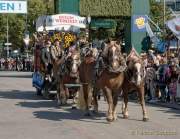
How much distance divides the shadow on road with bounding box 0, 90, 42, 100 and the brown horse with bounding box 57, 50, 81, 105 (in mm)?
3323

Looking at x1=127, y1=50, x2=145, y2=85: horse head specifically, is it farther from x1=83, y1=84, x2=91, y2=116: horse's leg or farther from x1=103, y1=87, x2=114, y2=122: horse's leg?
x1=83, y1=84, x2=91, y2=116: horse's leg

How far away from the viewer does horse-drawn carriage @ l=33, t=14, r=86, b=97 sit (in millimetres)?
20641

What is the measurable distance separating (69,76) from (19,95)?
19.1ft

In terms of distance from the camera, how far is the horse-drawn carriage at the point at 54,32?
20.6 meters

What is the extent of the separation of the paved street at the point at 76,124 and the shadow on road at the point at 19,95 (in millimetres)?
3097

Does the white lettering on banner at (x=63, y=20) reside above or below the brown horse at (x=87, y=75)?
above

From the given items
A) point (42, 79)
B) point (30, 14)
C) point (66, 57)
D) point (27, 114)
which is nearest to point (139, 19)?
point (42, 79)

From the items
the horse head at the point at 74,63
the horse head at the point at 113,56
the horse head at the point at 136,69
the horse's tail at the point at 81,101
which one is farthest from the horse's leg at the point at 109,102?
the horse head at the point at 74,63

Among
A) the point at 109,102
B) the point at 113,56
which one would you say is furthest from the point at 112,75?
the point at 109,102

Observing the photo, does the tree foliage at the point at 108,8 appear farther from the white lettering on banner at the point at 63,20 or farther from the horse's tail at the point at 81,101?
the horse's tail at the point at 81,101

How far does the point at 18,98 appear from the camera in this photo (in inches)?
824

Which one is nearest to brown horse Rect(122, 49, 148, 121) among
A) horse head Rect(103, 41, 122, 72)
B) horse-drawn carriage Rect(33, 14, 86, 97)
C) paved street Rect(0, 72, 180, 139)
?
horse head Rect(103, 41, 122, 72)

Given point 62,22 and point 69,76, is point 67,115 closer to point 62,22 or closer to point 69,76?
point 69,76

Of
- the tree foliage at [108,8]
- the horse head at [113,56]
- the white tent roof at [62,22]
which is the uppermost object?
the tree foliage at [108,8]
